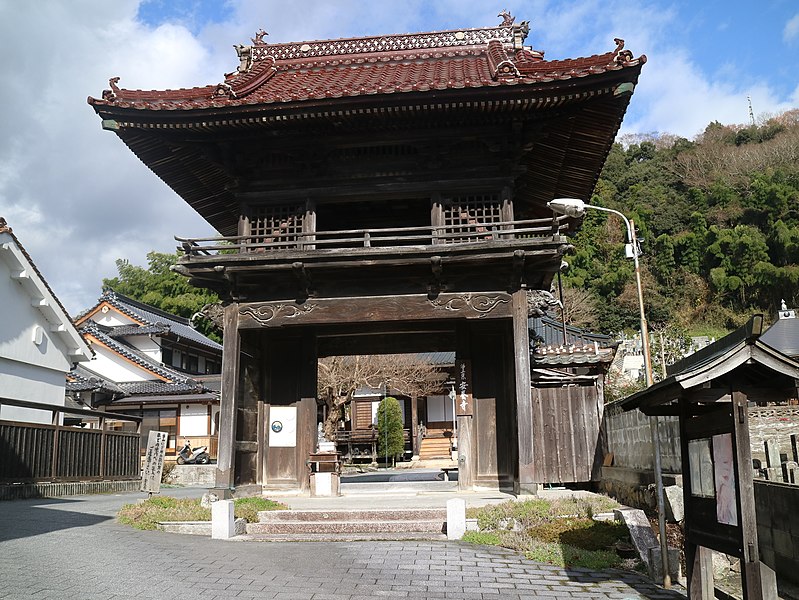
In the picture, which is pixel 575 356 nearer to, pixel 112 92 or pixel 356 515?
pixel 356 515

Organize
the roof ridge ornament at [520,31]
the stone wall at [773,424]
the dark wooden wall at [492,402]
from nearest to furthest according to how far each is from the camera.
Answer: the dark wooden wall at [492,402], the roof ridge ornament at [520,31], the stone wall at [773,424]

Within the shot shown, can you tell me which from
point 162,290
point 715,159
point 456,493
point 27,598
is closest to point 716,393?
point 27,598

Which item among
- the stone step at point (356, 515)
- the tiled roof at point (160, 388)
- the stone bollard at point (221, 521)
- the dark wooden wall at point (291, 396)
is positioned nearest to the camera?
the stone bollard at point (221, 521)

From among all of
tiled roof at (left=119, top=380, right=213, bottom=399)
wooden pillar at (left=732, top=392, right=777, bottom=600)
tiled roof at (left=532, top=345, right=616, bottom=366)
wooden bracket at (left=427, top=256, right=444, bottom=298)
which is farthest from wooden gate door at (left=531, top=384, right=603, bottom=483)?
tiled roof at (left=119, top=380, right=213, bottom=399)

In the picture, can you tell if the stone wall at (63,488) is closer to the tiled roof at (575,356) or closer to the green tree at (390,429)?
the tiled roof at (575,356)

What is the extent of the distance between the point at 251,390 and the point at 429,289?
4.76m

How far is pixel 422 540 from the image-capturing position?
32.4 feet

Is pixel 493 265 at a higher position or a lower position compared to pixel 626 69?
lower

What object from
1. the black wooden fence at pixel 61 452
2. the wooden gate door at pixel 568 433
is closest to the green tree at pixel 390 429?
the black wooden fence at pixel 61 452

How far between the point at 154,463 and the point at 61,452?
7.82 feet

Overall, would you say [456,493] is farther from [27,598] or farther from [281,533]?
[27,598]

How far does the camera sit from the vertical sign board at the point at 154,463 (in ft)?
58.6

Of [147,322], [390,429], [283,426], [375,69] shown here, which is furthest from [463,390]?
[147,322]

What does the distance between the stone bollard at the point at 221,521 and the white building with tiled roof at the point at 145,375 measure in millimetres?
22807
